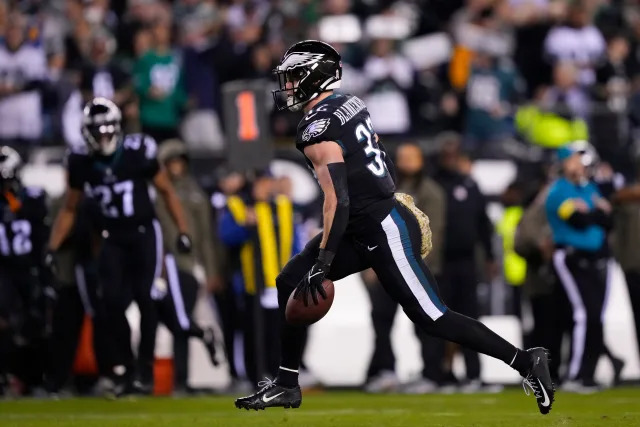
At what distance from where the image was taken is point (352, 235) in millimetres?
8133

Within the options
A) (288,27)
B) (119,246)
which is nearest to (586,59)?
(288,27)

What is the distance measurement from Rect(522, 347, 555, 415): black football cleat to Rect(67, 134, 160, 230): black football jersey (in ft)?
12.8

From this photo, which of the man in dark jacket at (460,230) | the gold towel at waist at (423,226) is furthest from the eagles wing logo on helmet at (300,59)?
the man in dark jacket at (460,230)

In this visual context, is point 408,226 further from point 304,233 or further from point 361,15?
point 361,15

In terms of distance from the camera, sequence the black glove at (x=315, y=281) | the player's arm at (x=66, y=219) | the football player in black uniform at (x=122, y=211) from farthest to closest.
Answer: the player's arm at (x=66, y=219) → the football player in black uniform at (x=122, y=211) → the black glove at (x=315, y=281)

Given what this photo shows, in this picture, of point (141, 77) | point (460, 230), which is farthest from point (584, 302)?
point (141, 77)

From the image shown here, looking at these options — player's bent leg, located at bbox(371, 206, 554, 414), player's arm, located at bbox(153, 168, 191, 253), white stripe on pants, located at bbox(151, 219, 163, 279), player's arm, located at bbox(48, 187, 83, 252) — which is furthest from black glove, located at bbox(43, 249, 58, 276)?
player's bent leg, located at bbox(371, 206, 554, 414)

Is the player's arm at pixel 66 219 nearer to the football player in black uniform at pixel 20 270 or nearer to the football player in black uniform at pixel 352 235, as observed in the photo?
the football player in black uniform at pixel 20 270

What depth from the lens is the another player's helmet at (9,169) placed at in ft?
39.7

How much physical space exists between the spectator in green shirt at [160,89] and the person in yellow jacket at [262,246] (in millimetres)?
2246

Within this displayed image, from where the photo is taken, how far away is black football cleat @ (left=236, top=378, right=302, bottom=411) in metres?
8.16

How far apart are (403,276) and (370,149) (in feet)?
2.26

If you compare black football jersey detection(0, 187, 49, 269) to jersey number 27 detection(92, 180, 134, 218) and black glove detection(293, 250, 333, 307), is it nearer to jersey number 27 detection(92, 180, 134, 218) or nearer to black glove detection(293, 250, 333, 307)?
jersey number 27 detection(92, 180, 134, 218)

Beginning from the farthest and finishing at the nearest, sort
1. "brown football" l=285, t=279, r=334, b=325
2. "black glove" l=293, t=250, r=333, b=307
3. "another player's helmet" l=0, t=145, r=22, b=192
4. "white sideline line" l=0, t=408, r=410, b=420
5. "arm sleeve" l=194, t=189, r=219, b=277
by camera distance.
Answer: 1. "arm sleeve" l=194, t=189, r=219, b=277
2. "another player's helmet" l=0, t=145, r=22, b=192
3. "white sideline line" l=0, t=408, r=410, b=420
4. "brown football" l=285, t=279, r=334, b=325
5. "black glove" l=293, t=250, r=333, b=307
